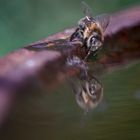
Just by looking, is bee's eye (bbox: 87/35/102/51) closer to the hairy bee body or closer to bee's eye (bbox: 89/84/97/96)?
the hairy bee body

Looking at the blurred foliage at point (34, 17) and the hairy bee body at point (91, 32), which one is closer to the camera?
the hairy bee body at point (91, 32)

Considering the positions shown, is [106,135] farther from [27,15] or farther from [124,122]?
[27,15]

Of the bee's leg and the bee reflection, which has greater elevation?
the bee's leg

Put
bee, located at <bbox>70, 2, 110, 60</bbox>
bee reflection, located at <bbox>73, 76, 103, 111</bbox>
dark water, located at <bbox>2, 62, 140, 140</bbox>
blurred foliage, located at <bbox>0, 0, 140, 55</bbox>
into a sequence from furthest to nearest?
blurred foliage, located at <bbox>0, 0, 140, 55</bbox>, bee, located at <bbox>70, 2, 110, 60</bbox>, bee reflection, located at <bbox>73, 76, 103, 111</bbox>, dark water, located at <bbox>2, 62, 140, 140</bbox>

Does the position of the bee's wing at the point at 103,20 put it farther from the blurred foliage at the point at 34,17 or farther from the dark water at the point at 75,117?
the blurred foliage at the point at 34,17

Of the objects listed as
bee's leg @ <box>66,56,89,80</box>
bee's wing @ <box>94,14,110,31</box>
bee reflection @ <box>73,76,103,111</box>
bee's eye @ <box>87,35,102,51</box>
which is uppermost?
bee's wing @ <box>94,14,110,31</box>

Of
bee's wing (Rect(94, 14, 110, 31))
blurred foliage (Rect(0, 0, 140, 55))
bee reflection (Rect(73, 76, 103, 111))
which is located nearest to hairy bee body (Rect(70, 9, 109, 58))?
bee's wing (Rect(94, 14, 110, 31))

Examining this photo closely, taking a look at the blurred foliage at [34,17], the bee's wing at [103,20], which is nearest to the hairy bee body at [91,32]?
the bee's wing at [103,20]

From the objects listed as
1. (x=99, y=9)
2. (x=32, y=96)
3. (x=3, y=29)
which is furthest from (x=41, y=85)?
(x=99, y=9)
